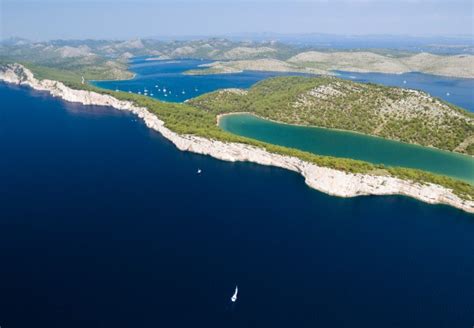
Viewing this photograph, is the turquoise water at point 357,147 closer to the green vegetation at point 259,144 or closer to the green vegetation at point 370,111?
the green vegetation at point 370,111

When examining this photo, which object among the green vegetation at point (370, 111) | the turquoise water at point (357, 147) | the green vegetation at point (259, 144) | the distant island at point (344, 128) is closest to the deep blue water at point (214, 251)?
the distant island at point (344, 128)

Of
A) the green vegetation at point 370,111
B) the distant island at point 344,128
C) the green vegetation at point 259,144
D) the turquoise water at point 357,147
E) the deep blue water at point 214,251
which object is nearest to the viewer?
the deep blue water at point 214,251

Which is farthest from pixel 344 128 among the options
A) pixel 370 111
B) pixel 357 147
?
pixel 357 147

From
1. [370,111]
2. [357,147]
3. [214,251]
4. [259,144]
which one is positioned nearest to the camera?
[214,251]

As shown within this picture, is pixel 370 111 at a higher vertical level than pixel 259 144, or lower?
higher

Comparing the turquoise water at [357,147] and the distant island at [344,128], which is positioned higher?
the distant island at [344,128]

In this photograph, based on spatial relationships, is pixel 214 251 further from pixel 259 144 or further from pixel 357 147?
pixel 357 147
